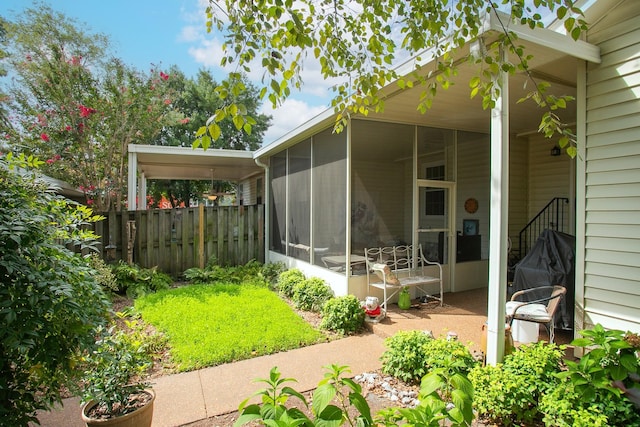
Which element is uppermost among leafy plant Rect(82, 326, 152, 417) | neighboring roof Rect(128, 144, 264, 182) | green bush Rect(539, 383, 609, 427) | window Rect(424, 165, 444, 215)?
neighboring roof Rect(128, 144, 264, 182)

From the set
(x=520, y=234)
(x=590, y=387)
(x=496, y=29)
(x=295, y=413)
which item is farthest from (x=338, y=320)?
(x=520, y=234)

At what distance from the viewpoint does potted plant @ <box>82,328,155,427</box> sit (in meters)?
2.10

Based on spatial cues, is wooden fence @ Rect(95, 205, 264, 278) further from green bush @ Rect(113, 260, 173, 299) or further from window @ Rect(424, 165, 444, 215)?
window @ Rect(424, 165, 444, 215)

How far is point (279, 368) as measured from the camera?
3475mm

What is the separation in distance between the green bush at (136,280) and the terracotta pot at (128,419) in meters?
4.29

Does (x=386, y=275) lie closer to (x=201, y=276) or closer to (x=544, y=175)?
(x=544, y=175)

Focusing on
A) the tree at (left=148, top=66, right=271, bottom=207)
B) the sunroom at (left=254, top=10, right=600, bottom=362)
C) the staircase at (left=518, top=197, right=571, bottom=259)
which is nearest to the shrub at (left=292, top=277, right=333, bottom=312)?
the sunroom at (left=254, top=10, right=600, bottom=362)

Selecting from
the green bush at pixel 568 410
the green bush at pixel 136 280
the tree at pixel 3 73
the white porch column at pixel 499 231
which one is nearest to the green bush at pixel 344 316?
the white porch column at pixel 499 231

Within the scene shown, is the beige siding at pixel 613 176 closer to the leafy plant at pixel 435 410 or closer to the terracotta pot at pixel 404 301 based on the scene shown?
the terracotta pot at pixel 404 301

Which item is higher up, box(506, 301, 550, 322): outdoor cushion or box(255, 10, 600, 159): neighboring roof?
box(255, 10, 600, 159): neighboring roof

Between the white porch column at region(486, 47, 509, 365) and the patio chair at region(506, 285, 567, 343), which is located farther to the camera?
the patio chair at region(506, 285, 567, 343)

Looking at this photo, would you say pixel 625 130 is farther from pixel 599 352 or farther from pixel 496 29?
pixel 599 352

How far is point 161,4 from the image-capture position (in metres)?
3.24

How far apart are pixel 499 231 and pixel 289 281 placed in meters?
4.11
